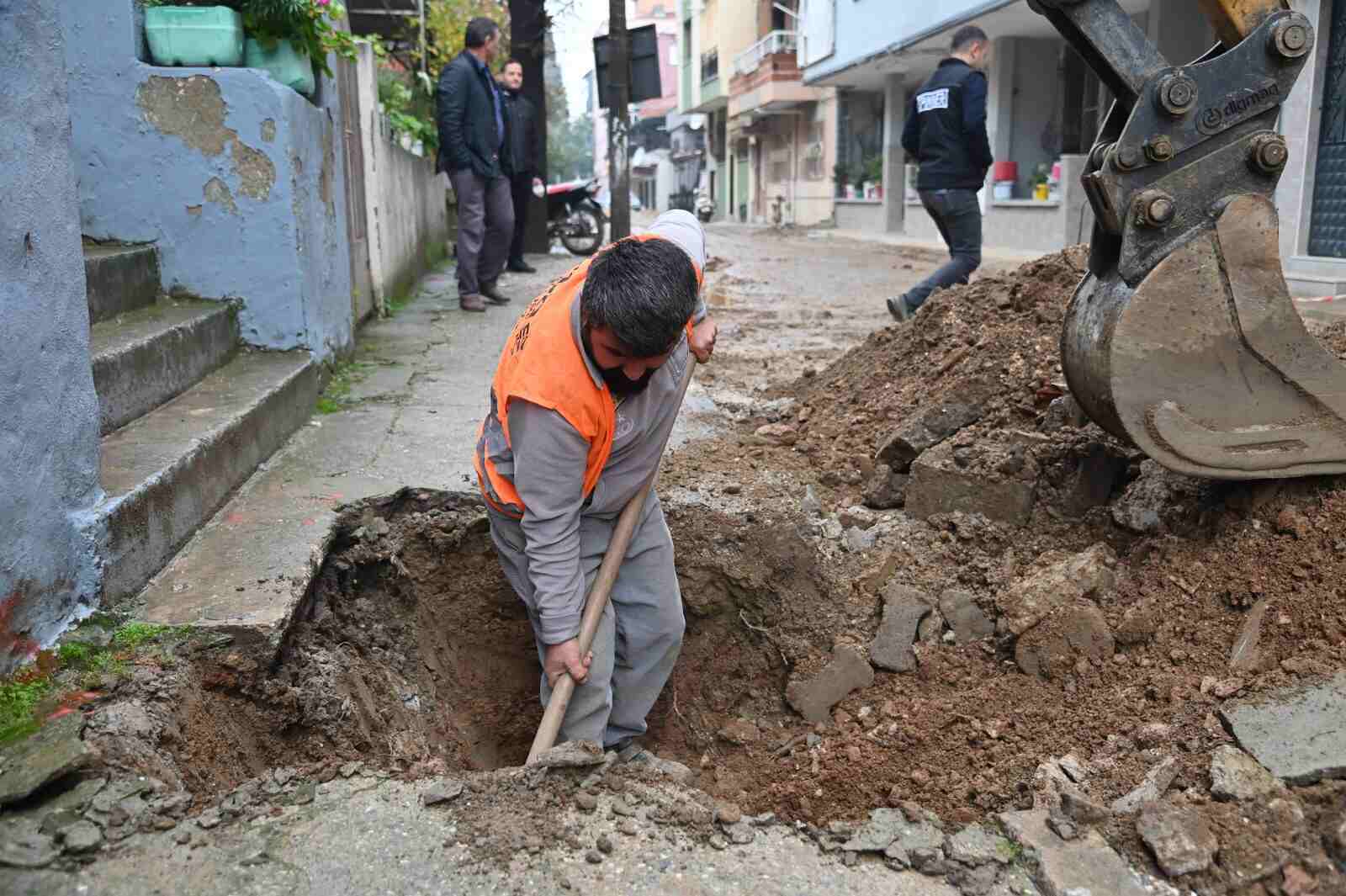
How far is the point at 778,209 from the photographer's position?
31.3 m

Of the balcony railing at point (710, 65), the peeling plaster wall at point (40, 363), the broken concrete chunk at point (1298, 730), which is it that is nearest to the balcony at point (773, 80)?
the balcony railing at point (710, 65)

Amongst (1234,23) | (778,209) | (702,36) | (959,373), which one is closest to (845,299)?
(959,373)

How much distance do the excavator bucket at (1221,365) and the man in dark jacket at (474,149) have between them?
5564 millimetres

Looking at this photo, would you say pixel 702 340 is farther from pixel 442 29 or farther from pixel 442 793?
pixel 442 29

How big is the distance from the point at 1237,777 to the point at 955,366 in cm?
253

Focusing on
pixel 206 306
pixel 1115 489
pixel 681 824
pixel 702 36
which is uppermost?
pixel 702 36

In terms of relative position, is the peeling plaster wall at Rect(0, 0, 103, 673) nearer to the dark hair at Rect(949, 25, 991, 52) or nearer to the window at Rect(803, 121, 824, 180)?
the dark hair at Rect(949, 25, 991, 52)

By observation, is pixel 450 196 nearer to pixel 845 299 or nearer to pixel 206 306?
pixel 845 299

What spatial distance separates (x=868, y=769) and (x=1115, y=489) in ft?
4.05

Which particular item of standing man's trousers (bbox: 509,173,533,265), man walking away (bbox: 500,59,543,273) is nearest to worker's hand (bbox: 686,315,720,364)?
→ man walking away (bbox: 500,59,543,273)

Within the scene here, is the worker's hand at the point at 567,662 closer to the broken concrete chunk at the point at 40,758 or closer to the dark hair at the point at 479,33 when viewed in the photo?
the broken concrete chunk at the point at 40,758

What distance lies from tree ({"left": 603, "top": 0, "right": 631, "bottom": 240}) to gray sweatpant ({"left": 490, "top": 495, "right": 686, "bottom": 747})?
8.89m

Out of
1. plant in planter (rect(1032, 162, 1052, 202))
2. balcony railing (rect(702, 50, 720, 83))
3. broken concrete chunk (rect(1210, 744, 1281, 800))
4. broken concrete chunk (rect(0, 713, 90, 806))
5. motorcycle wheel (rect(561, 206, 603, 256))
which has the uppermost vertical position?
balcony railing (rect(702, 50, 720, 83))

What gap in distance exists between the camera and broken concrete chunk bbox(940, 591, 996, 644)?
301cm
